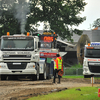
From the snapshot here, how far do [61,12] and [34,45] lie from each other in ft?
68.0

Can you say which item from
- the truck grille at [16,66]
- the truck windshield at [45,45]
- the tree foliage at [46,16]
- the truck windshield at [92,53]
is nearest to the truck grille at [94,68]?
the truck windshield at [92,53]

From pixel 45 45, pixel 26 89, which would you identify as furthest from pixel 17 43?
pixel 45 45

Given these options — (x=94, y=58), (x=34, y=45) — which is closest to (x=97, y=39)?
(x=94, y=58)

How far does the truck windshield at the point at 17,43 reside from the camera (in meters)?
21.7

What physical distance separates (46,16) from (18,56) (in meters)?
21.5

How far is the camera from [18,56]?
2184 centimetres

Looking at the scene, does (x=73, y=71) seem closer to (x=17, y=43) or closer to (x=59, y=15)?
(x=59, y=15)

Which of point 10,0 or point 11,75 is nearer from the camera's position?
point 11,75

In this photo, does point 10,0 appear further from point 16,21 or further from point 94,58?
point 94,58

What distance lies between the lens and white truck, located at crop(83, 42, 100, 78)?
26.2m

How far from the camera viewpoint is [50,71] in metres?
27.0

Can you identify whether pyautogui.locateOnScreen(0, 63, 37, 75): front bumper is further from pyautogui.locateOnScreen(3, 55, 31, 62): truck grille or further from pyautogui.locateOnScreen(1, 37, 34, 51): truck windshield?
pyautogui.locateOnScreen(1, 37, 34, 51): truck windshield

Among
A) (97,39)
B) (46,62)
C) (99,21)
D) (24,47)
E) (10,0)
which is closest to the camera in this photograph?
(24,47)

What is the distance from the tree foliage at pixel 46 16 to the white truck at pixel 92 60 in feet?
46.8
